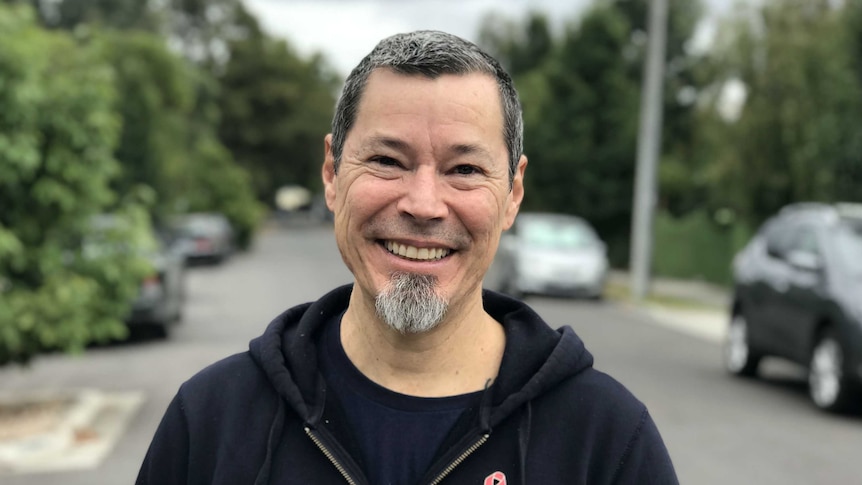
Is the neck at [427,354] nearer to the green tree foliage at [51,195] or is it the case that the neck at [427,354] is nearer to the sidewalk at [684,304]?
the green tree foliage at [51,195]

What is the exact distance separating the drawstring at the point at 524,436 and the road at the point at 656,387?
17.6ft

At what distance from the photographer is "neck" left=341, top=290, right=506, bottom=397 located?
7.00ft

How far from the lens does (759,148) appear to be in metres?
23.6

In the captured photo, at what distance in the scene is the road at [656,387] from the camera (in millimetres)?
7547

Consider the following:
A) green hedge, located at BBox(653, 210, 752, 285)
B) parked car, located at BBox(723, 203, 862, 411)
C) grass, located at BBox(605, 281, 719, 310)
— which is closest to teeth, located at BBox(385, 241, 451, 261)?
parked car, located at BBox(723, 203, 862, 411)

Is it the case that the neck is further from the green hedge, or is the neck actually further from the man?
the green hedge

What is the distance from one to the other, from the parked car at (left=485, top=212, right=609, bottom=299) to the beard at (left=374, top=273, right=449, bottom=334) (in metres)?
17.7

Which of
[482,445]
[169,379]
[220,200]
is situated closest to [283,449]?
[482,445]

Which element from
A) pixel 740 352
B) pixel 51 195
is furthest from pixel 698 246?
pixel 51 195

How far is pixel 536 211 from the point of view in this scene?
118 feet

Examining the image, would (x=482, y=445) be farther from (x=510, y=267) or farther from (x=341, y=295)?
(x=510, y=267)

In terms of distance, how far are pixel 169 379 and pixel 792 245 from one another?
20.4 feet

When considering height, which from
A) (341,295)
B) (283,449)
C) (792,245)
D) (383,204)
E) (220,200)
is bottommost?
(220,200)

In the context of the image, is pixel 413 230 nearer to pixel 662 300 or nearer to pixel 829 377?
pixel 829 377
